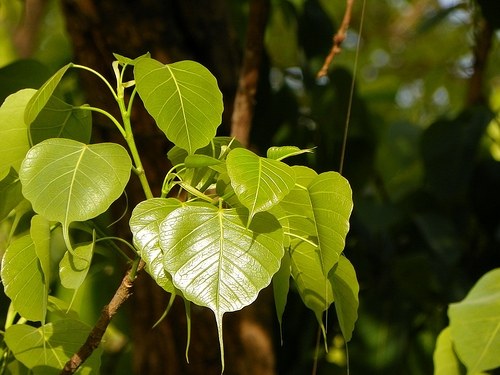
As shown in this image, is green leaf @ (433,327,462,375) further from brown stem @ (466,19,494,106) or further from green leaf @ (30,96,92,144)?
brown stem @ (466,19,494,106)

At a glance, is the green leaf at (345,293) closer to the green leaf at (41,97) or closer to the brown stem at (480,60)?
the green leaf at (41,97)

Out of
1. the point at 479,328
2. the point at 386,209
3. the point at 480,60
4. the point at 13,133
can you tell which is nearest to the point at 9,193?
the point at 13,133

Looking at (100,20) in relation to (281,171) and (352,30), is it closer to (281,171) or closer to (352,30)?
(281,171)

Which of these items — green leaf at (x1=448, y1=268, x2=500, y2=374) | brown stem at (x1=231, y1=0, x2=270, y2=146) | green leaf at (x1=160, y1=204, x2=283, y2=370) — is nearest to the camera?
green leaf at (x1=160, y1=204, x2=283, y2=370)

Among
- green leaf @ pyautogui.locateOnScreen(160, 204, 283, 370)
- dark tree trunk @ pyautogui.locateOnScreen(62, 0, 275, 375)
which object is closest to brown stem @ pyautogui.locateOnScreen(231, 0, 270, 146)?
dark tree trunk @ pyautogui.locateOnScreen(62, 0, 275, 375)

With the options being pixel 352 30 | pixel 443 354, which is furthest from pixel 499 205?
pixel 352 30

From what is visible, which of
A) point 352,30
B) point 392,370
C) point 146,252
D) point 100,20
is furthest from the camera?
point 352,30

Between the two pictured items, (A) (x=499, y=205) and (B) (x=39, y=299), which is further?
(A) (x=499, y=205)
